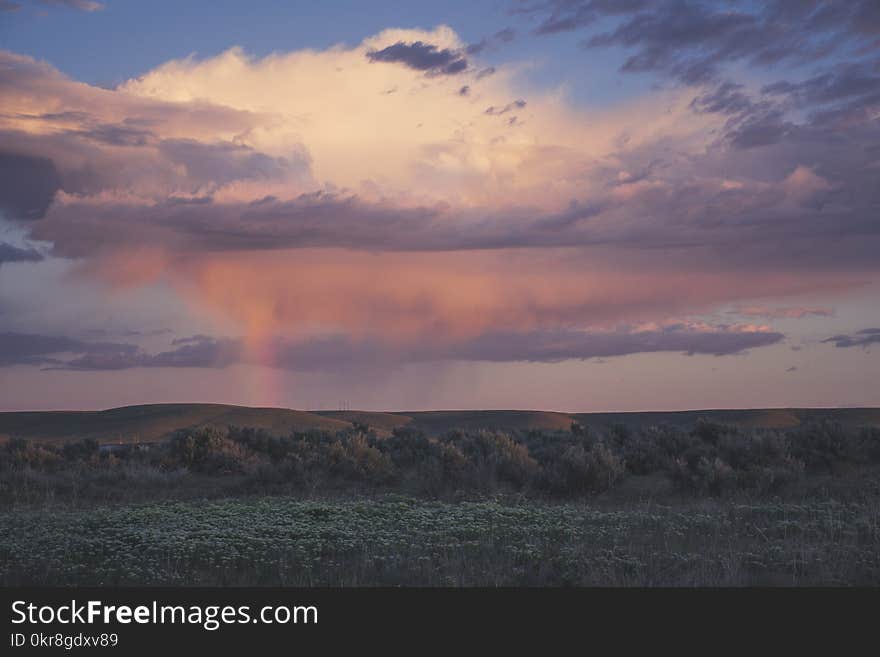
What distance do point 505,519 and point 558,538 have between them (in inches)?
82.6

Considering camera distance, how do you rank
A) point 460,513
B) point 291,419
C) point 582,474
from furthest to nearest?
point 291,419 → point 582,474 → point 460,513

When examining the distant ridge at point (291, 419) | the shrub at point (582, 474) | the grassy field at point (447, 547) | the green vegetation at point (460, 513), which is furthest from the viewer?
the distant ridge at point (291, 419)

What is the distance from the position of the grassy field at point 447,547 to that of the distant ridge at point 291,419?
203ft

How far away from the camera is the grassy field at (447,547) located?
35.6 feet

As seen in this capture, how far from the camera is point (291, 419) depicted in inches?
3679

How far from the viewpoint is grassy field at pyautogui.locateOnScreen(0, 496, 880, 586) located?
10844 mm

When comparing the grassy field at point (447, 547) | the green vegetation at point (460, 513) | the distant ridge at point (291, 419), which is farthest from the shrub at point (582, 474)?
the distant ridge at point (291, 419)

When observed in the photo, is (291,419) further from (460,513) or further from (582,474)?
(460,513)

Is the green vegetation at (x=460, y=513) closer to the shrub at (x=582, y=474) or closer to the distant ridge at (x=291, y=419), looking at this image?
the shrub at (x=582, y=474)

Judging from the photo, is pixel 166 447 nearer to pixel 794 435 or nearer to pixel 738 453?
pixel 738 453

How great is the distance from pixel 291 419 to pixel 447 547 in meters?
83.0

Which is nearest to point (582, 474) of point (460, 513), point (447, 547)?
point (460, 513)

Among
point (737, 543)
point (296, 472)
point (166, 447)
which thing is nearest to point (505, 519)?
point (737, 543)

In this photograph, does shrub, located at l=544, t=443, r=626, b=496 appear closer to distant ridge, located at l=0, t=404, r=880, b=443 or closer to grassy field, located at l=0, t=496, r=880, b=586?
grassy field, located at l=0, t=496, r=880, b=586
